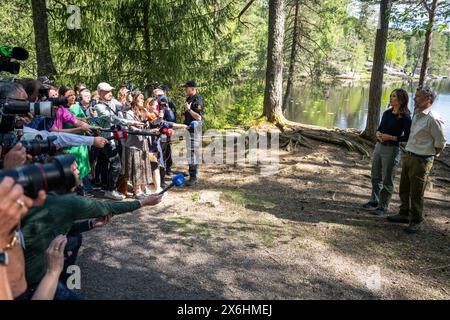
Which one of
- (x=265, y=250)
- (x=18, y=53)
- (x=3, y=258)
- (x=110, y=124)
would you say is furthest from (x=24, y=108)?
(x=265, y=250)

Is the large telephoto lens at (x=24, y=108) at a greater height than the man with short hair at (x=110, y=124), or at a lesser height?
greater

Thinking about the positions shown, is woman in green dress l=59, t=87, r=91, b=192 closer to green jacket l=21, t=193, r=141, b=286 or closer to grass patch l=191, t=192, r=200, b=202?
grass patch l=191, t=192, r=200, b=202

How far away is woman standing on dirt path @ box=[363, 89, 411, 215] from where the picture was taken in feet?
19.1

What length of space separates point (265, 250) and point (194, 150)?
3286mm

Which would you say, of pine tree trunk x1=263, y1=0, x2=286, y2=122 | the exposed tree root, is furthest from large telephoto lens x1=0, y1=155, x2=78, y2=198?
pine tree trunk x1=263, y1=0, x2=286, y2=122

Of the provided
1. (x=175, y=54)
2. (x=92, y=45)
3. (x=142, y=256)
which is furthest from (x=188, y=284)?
(x=92, y=45)

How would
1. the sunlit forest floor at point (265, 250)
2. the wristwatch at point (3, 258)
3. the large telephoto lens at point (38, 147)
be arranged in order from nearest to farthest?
1. the wristwatch at point (3, 258)
2. the large telephoto lens at point (38, 147)
3. the sunlit forest floor at point (265, 250)

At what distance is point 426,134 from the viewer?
539 cm

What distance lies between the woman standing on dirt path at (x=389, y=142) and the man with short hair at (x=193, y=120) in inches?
137

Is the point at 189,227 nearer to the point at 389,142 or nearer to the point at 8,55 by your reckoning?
the point at 8,55

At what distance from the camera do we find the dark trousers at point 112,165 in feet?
21.1

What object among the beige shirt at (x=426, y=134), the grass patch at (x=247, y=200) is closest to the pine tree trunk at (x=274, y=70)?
the grass patch at (x=247, y=200)

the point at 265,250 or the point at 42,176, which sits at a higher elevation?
the point at 42,176

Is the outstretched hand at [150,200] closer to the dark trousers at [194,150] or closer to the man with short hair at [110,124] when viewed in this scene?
the man with short hair at [110,124]
